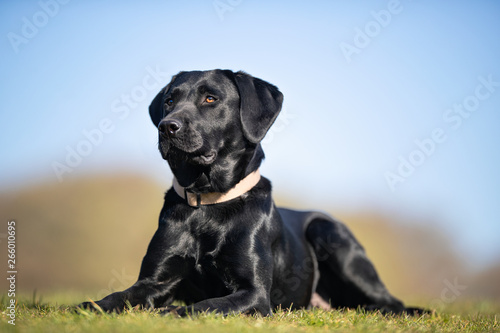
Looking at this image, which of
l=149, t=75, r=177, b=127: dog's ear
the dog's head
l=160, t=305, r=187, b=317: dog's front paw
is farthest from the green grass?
l=149, t=75, r=177, b=127: dog's ear

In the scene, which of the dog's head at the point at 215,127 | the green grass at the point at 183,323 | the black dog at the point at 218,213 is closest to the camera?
the green grass at the point at 183,323

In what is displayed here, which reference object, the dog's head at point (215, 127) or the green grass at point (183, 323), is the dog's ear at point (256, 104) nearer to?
the dog's head at point (215, 127)

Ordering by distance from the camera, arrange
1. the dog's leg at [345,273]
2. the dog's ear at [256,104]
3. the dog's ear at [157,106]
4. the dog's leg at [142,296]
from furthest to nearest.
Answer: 1. the dog's leg at [345,273]
2. the dog's ear at [157,106]
3. the dog's ear at [256,104]
4. the dog's leg at [142,296]

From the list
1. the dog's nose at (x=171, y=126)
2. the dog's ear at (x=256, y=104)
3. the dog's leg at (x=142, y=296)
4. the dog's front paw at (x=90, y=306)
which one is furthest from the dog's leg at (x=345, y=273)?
the dog's front paw at (x=90, y=306)

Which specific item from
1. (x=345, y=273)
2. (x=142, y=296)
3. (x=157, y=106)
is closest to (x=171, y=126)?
(x=157, y=106)

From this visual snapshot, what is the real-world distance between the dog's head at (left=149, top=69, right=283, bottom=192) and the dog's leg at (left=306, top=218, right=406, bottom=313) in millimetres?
1358

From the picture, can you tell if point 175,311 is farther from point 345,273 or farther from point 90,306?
point 345,273

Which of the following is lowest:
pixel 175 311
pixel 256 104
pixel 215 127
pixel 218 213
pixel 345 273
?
pixel 345 273

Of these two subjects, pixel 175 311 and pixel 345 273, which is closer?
pixel 175 311

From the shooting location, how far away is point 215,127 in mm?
3619

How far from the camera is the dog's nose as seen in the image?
3.36m

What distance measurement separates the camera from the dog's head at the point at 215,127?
3469mm

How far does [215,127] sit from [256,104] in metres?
0.44

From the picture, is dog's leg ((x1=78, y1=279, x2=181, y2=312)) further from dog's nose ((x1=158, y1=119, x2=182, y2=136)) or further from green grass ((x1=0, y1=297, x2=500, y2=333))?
dog's nose ((x1=158, y1=119, x2=182, y2=136))
